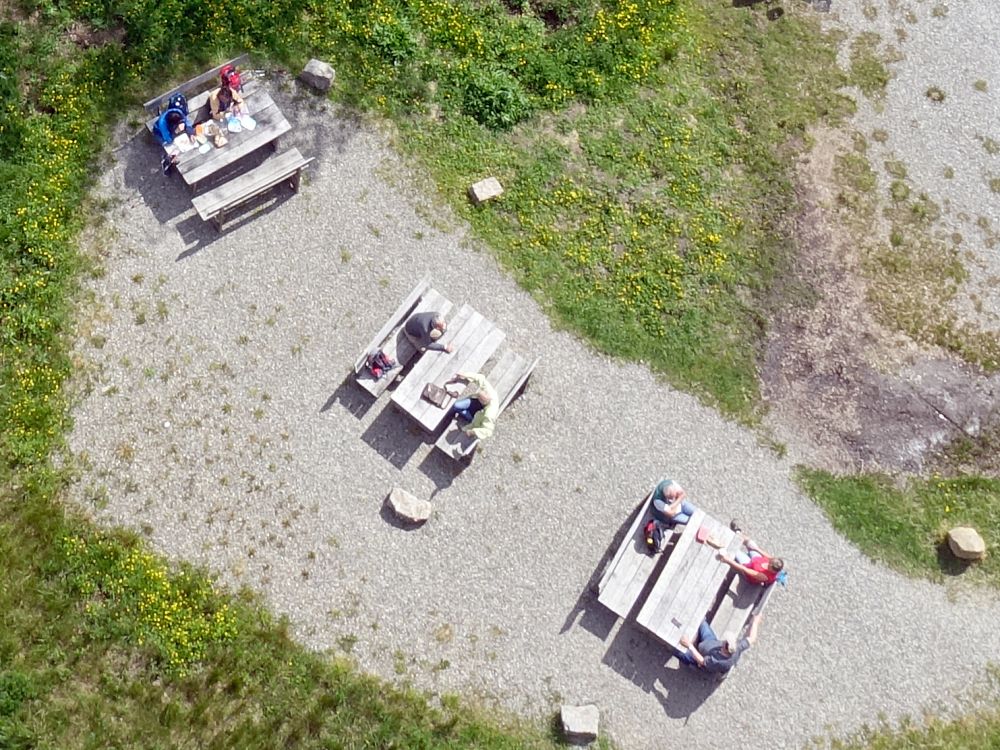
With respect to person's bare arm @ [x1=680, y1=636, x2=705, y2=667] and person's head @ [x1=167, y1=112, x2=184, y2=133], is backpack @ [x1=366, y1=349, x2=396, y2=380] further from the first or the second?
person's bare arm @ [x1=680, y1=636, x2=705, y2=667]

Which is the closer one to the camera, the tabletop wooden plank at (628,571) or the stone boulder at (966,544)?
the tabletop wooden plank at (628,571)

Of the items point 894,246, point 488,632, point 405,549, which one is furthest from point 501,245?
point 894,246

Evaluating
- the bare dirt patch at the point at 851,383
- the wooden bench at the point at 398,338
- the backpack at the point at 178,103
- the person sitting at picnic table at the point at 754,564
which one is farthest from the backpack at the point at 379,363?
the bare dirt patch at the point at 851,383

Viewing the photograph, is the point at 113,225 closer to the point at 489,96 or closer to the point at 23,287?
the point at 23,287

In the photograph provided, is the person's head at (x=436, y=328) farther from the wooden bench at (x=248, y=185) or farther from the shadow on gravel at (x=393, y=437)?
the wooden bench at (x=248, y=185)

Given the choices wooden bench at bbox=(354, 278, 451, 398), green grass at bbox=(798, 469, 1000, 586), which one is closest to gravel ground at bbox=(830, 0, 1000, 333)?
green grass at bbox=(798, 469, 1000, 586)

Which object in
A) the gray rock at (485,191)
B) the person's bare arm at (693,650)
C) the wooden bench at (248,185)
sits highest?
the wooden bench at (248,185)

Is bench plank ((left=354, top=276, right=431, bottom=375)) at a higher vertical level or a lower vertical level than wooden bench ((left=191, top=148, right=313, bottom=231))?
lower
